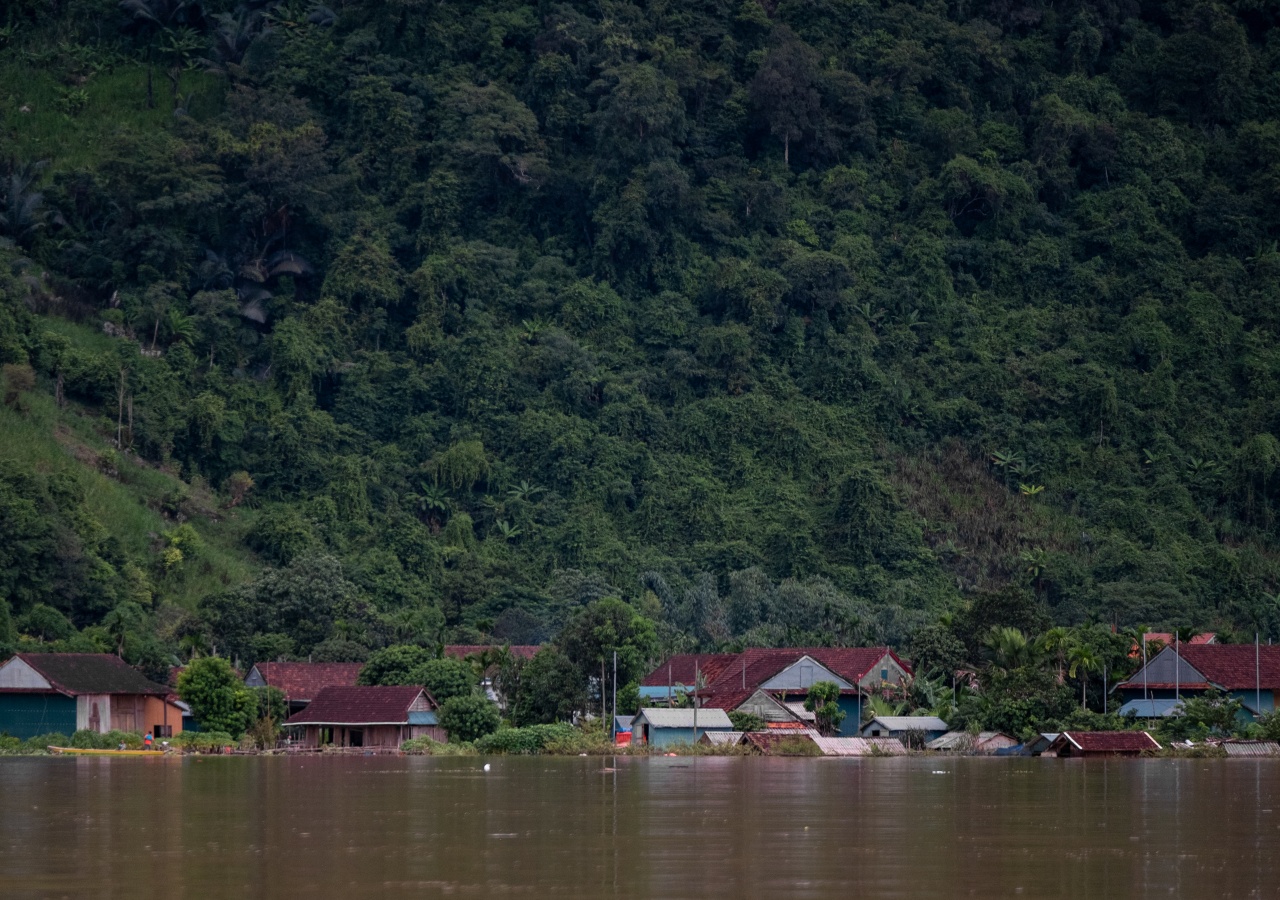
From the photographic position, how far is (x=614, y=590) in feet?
288

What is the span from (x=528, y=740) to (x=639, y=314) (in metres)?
51.4

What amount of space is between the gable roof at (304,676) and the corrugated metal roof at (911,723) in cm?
1916

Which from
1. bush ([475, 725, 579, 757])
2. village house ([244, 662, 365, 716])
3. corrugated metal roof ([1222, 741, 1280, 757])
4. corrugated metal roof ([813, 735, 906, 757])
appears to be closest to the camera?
corrugated metal roof ([1222, 741, 1280, 757])

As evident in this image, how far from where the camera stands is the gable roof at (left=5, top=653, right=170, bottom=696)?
6103cm

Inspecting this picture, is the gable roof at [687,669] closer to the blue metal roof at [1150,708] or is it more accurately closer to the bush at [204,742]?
the blue metal roof at [1150,708]

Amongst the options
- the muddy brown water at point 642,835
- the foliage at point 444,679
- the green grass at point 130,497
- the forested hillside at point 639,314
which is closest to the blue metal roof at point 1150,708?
the forested hillside at point 639,314

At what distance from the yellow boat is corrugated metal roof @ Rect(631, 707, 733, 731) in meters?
14.6

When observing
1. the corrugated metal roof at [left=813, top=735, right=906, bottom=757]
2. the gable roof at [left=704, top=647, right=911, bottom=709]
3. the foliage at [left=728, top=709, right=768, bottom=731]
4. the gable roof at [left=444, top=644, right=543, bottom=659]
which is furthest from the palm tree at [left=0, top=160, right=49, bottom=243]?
the corrugated metal roof at [left=813, top=735, right=906, bottom=757]

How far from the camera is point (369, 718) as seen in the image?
63.1 metres

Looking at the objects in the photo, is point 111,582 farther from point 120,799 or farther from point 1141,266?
point 1141,266

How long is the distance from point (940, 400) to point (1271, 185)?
26017mm

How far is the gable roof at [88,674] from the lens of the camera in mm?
61031

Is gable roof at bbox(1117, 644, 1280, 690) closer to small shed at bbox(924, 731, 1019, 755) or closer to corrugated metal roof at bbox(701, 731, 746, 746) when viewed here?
small shed at bbox(924, 731, 1019, 755)

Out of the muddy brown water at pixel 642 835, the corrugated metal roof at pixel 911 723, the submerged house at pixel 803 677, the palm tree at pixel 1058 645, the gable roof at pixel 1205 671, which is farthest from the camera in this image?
the submerged house at pixel 803 677
